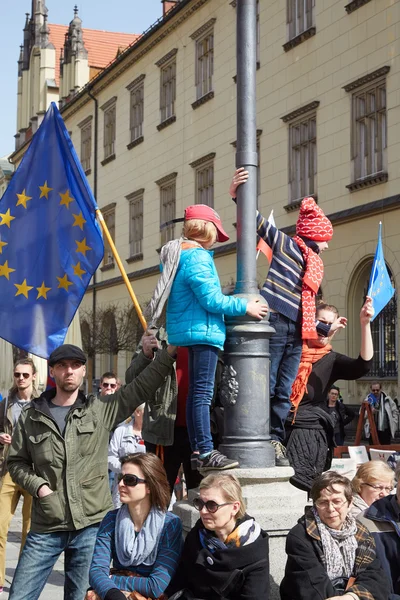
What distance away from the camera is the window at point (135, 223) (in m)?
35.7

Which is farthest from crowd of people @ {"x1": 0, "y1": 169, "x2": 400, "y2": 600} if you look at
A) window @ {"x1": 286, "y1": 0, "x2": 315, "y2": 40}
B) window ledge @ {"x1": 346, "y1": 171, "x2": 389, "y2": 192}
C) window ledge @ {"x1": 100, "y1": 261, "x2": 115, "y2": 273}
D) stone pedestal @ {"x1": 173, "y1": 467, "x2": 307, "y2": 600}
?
window ledge @ {"x1": 100, "y1": 261, "x2": 115, "y2": 273}

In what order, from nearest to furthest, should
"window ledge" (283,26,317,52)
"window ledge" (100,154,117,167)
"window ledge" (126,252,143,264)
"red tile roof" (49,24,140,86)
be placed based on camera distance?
"window ledge" (283,26,317,52)
"window ledge" (126,252,143,264)
"window ledge" (100,154,117,167)
"red tile roof" (49,24,140,86)

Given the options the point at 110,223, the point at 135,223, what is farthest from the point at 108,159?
the point at 135,223

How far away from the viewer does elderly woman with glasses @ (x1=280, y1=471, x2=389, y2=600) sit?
491 cm

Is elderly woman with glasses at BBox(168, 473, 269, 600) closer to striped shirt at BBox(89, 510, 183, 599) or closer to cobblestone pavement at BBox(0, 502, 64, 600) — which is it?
striped shirt at BBox(89, 510, 183, 599)

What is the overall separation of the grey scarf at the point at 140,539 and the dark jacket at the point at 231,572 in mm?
197

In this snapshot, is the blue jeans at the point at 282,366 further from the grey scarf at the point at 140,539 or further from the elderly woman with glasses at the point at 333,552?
the grey scarf at the point at 140,539

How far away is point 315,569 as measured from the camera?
4.90 metres

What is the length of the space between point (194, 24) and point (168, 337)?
27209 millimetres

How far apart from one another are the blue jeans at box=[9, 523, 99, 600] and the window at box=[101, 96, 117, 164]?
33852mm

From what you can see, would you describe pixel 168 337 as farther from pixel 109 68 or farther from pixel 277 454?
pixel 109 68

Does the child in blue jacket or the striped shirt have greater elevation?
the child in blue jacket

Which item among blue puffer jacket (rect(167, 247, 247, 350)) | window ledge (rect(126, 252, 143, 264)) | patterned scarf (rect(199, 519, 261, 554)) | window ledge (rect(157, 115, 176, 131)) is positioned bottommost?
patterned scarf (rect(199, 519, 261, 554))

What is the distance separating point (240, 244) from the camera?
19.0 feet
